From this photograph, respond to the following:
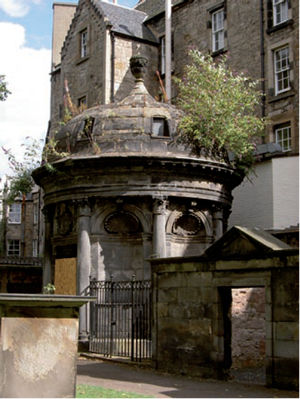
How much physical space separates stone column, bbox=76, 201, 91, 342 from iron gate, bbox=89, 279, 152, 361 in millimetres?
369

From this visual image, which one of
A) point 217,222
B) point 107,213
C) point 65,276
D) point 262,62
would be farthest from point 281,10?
point 65,276

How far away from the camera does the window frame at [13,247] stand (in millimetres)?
49438

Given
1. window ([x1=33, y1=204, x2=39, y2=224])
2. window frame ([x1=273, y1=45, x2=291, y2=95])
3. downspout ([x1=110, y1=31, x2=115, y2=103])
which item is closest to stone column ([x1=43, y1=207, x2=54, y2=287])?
window frame ([x1=273, y1=45, x2=291, y2=95])

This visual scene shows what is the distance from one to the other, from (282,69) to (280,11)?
2589 millimetres

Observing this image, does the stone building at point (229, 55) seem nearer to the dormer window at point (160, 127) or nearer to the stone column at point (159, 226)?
the dormer window at point (160, 127)

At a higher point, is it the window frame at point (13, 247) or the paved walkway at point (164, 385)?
the window frame at point (13, 247)

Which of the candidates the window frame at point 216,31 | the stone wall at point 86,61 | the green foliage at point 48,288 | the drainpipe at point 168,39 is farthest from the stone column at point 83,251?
the window frame at point 216,31

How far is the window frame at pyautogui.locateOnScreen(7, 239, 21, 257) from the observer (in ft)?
162

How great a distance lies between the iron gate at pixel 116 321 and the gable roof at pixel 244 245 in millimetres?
4445

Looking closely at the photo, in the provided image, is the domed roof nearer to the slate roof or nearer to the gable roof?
the gable roof

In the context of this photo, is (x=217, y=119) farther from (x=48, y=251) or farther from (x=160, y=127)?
(x=48, y=251)

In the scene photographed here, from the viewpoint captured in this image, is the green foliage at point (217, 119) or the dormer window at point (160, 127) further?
the green foliage at point (217, 119)

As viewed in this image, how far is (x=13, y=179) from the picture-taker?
22625 mm

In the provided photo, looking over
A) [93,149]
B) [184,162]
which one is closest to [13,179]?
[93,149]
